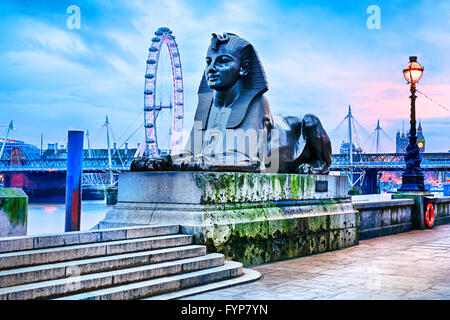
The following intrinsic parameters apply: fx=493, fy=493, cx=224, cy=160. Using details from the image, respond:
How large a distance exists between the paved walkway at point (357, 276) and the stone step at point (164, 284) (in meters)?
0.24

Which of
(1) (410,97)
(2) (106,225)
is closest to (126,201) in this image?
(2) (106,225)

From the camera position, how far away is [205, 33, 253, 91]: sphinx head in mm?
6648

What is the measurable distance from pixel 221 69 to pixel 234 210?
1.97 meters

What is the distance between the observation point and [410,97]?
39.3 feet

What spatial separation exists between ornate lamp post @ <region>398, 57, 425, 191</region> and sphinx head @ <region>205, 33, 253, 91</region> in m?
6.47

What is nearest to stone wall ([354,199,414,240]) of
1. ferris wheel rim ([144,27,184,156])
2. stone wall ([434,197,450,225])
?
stone wall ([434,197,450,225])

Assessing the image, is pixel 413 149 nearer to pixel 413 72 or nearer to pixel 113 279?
pixel 413 72

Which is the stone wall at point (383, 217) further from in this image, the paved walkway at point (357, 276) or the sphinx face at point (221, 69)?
the sphinx face at point (221, 69)

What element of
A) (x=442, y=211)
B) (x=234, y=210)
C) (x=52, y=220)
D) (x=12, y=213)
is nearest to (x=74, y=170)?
(x=12, y=213)
